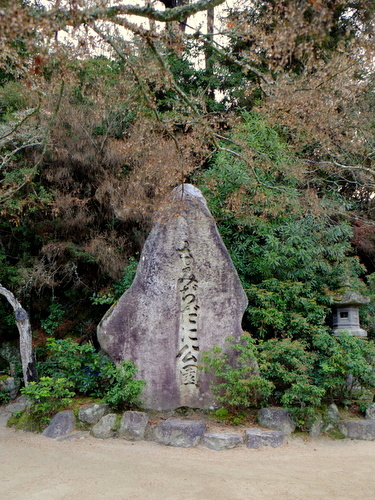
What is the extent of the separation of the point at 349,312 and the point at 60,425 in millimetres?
4935

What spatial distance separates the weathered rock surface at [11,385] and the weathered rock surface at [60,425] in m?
2.20

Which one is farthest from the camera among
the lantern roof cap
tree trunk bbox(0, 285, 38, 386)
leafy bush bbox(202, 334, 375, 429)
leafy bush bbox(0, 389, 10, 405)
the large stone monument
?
leafy bush bbox(0, 389, 10, 405)

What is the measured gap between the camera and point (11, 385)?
790cm

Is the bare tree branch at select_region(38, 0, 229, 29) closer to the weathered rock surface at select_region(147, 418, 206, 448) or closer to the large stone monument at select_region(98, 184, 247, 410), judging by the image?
the large stone monument at select_region(98, 184, 247, 410)

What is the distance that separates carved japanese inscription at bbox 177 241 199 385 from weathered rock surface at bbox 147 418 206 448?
33.2 inches

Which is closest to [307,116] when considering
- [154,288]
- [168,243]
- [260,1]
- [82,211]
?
[168,243]

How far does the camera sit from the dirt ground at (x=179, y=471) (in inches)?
156

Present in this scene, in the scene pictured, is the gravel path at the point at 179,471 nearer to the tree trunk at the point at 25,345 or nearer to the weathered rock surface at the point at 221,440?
the weathered rock surface at the point at 221,440

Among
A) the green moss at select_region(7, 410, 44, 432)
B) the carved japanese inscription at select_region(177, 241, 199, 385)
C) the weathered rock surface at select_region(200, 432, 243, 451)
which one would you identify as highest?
the carved japanese inscription at select_region(177, 241, 199, 385)

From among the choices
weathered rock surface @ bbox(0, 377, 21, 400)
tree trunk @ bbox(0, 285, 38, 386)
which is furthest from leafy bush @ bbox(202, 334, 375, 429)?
weathered rock surface @ bbox(0, 377, 21, 400)

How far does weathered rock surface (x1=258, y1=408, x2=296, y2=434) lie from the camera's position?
5852 millimetres

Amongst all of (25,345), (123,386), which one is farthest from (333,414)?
(25,345)

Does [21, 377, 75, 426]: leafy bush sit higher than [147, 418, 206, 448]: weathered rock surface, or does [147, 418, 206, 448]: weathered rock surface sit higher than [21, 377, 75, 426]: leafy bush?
[21, 377, 75, 426]: leafy bush

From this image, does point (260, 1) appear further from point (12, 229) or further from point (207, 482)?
point (207, 482)
